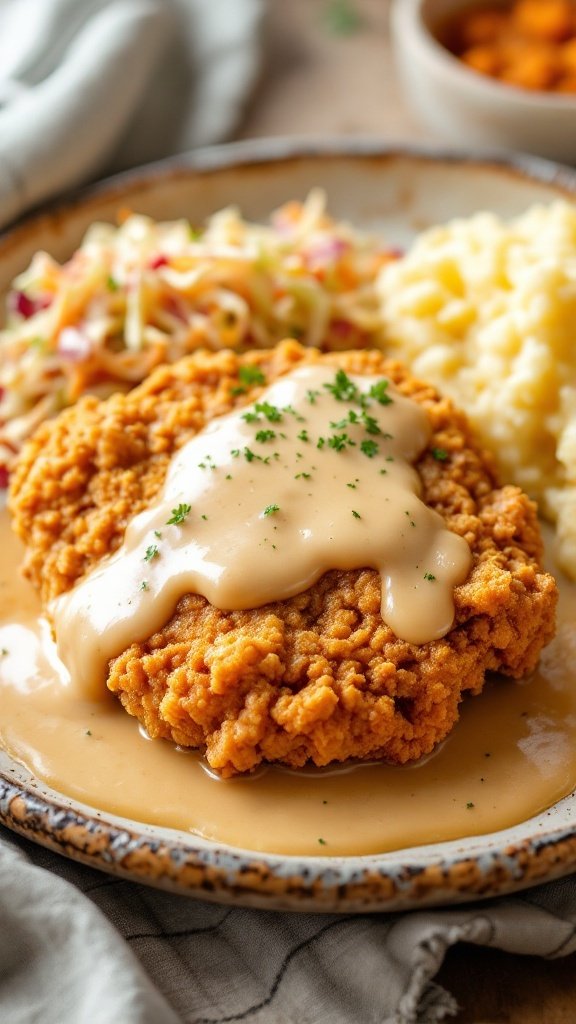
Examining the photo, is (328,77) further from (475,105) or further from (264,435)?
(264,435)

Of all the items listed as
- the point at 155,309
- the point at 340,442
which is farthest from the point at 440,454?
the point at 155,309

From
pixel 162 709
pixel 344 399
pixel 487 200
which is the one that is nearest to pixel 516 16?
pixel 487 200

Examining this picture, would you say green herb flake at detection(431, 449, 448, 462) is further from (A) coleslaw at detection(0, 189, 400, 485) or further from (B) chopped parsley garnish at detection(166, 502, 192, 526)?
(A) coleslaw at detection(0, 189, 400, 485)

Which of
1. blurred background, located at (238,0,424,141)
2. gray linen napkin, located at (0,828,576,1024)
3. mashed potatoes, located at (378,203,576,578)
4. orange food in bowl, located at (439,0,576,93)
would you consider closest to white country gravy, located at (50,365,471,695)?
mashed potatoes, located at (378,203,576,578)

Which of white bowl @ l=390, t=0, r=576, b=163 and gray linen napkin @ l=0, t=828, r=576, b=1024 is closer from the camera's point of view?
gray linen napkin @ l=0, t=828, r=576, b=1024

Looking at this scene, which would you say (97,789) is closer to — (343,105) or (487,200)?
(487,200)
